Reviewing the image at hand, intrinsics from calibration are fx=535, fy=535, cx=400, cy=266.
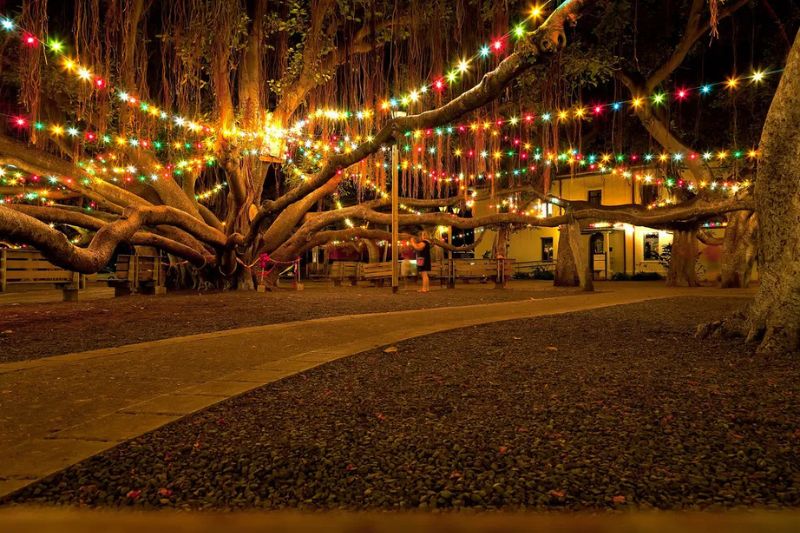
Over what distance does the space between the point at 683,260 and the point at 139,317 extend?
62.2ft

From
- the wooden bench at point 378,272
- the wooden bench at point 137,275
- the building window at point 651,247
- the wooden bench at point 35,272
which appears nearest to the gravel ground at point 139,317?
the wooden bench at point 35,272

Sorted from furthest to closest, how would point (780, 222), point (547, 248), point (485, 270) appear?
1. point (547, 248)
2. point (485, 270)
3. point (780, 222)

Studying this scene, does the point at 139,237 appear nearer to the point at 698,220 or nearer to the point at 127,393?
the point at 127,393

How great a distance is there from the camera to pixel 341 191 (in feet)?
90.9

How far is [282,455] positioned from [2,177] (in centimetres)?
2063

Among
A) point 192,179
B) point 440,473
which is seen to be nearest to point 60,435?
point 440,473

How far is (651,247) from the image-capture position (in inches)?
1172

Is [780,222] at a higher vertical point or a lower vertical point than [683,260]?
higher

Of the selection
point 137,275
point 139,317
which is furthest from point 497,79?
point 137,275

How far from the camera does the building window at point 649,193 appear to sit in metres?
27.0

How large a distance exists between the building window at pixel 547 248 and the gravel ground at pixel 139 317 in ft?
73.5

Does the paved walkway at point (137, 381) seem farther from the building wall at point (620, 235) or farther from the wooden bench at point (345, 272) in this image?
the building wall at point (620, 235)

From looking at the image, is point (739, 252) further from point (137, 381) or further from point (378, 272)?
point (137, 381)

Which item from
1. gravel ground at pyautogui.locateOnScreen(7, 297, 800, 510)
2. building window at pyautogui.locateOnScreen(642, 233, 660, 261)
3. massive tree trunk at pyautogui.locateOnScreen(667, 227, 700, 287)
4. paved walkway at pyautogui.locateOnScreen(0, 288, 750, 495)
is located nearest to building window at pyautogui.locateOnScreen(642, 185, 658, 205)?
building window at pyautogui.locateOnScreen(642, 233, 660, 261)
